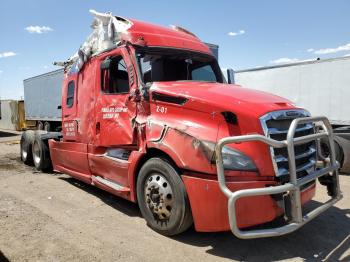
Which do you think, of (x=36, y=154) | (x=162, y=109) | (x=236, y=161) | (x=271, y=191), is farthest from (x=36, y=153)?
(x=271, y=191)

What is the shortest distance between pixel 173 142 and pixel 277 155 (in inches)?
46.8

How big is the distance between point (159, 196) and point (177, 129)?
2.94 feet

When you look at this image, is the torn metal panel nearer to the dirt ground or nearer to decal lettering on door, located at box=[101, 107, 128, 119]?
decal lettering on door, located at box=[101, 107, 128, 119]

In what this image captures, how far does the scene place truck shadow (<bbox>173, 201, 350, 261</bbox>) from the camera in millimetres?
4147

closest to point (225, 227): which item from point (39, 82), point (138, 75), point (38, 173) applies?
point (138, 75)

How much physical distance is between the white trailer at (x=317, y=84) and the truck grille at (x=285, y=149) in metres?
6.52

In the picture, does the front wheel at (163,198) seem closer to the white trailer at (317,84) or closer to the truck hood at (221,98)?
the truck hood at (221,98)

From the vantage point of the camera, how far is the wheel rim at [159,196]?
4.50 metres

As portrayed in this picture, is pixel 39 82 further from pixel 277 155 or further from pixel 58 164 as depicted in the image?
pixel 277 155

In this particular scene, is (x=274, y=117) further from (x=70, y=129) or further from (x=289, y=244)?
→ (x=70, y=129)

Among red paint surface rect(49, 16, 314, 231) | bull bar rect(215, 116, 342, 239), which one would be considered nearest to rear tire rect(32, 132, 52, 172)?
red paint surface rect(49, 16, 314, 231)

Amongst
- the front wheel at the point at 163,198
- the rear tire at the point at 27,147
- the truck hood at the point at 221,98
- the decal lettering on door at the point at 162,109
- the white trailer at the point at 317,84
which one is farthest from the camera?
the white trailer at the point at 317,84

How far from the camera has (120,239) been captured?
15.1ft

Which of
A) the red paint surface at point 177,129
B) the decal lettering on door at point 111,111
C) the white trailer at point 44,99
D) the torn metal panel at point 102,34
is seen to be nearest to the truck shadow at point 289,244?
the red paint surface at point 177,129
